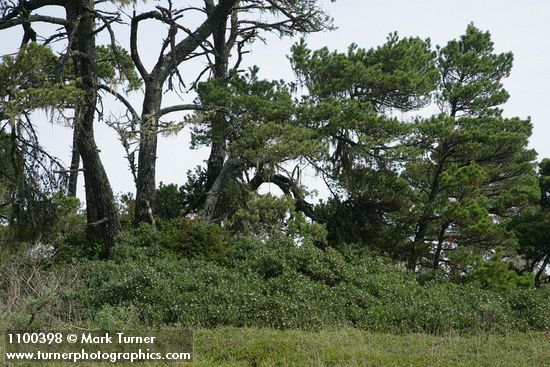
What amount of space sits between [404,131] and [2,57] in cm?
1101

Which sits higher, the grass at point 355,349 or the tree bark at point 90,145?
the tree bark at point 90,145

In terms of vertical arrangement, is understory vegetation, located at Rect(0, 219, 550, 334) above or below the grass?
above

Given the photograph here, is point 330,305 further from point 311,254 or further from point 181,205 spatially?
point 181,205

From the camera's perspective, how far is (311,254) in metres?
15.6

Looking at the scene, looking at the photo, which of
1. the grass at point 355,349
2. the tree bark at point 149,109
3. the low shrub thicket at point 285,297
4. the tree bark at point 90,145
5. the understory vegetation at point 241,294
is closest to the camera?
the grass at point 355,349

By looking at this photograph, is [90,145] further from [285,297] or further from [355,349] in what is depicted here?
[355,349]

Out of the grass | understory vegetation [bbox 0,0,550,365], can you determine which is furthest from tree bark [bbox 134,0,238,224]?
the grass

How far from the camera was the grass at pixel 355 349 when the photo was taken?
32.7 ft

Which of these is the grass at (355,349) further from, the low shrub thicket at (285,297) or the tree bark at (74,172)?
the tree bark at (74,172)

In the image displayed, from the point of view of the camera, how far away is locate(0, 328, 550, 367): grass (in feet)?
32.7

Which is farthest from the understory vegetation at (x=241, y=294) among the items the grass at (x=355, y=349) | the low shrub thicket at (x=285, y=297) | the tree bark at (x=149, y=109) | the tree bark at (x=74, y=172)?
the tree bark at (x=74, y=172)

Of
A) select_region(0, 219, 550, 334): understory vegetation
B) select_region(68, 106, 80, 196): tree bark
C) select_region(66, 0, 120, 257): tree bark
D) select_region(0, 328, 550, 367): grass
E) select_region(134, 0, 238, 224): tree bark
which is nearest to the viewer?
select_region(0, 328, 550, 367): grass

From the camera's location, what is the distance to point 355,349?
10406 mm

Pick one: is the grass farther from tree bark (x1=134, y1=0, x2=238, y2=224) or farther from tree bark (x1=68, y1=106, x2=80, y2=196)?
tree bark (x1=68, y1=106, x2=80, y2=196)
